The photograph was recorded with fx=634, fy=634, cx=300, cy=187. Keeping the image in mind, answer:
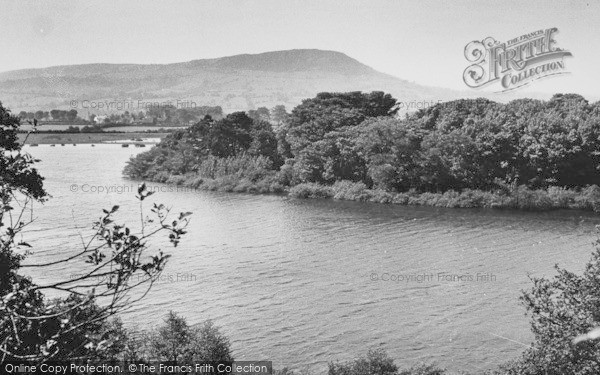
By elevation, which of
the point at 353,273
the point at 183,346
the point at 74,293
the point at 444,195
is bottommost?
the point at 353,273

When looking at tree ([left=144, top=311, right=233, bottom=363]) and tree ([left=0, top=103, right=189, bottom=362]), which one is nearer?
tree ([left=0, top=103, right=189, bottom=362])

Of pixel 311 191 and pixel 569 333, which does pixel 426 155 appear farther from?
pixel 569 333

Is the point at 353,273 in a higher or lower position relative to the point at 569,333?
lower

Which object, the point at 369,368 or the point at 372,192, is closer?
the point at 369,368

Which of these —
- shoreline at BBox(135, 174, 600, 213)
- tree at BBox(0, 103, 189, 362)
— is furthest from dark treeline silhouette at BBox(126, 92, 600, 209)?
tree at BBox(0, 103, 189, 362)

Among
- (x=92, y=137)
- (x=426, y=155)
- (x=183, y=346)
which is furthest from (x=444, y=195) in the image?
(x=92, y=137)

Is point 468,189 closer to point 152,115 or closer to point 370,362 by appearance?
point 370,362

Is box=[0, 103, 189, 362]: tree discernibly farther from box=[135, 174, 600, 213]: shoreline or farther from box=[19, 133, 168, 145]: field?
box=[19, 133, 168, 145]: field

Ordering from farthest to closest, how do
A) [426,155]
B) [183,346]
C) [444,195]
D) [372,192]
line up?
[426,155]
[372,192]
[444,195]
[183,346]

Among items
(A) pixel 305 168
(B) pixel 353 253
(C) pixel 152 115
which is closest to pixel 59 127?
(C) pixel 152 115
